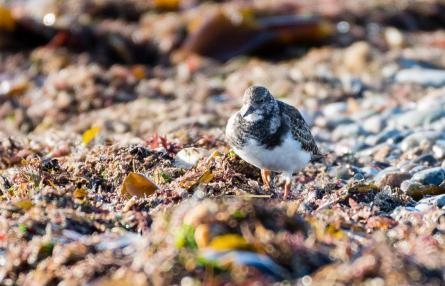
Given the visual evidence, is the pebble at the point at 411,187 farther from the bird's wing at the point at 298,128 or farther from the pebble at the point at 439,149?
the pebble at the point at 439,149

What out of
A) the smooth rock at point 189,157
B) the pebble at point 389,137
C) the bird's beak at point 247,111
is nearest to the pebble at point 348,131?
the pebble at point 389,137

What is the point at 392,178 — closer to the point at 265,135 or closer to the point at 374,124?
the point at 265,135

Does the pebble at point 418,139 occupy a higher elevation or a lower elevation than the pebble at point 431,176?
lower

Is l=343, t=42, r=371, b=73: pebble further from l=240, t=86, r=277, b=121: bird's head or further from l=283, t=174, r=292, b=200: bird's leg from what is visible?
l=240, t=86, r=277, b=121: bird's head

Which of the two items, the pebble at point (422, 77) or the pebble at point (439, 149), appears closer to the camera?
the pebble at point (439, 149)

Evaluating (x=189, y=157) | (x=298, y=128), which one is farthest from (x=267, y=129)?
(x=189, y=157)

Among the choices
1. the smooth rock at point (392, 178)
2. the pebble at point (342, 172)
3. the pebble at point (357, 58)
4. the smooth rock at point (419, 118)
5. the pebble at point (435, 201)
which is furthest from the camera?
the pebble at point (357, 58)

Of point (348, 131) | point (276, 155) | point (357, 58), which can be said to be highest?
point (276, 155)

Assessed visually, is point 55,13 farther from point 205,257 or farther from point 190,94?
point 205,257
